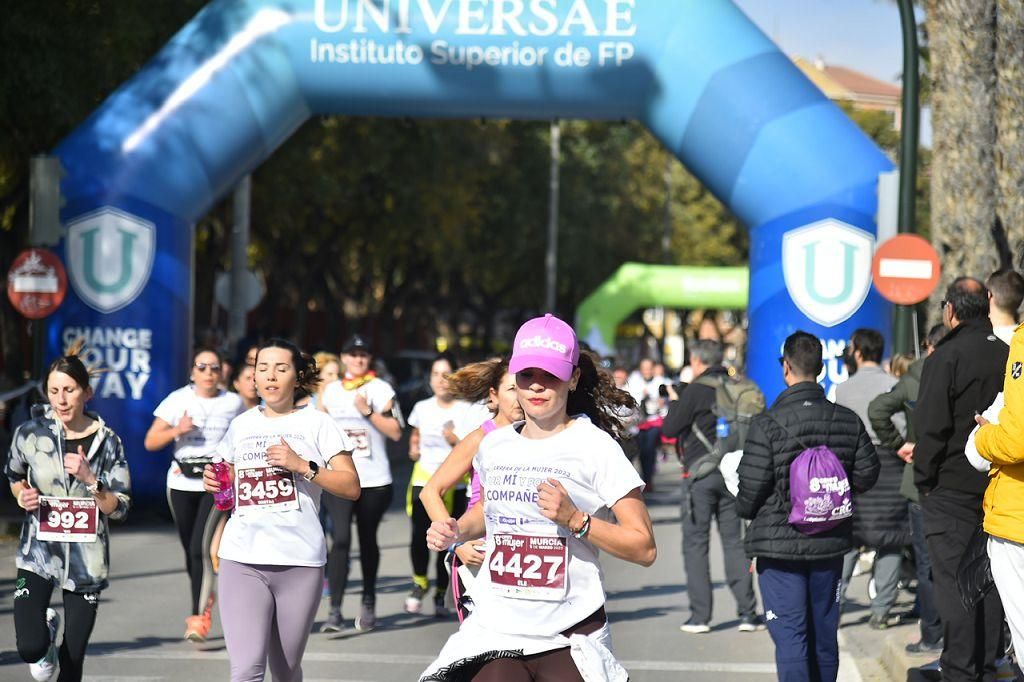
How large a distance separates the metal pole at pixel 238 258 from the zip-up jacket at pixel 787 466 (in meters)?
15.7

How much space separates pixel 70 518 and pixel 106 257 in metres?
8.91

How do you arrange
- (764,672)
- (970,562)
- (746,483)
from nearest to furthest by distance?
(970,562) < (746,483) < (764,672)

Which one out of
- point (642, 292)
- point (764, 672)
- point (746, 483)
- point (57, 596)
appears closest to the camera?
point (746, 483)

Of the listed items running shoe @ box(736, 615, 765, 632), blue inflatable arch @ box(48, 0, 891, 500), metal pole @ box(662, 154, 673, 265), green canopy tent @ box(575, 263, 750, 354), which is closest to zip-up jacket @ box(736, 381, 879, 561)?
running shoe @ box(736, 615, 765, 632)

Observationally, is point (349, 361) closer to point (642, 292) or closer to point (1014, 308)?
point (1014, 308)

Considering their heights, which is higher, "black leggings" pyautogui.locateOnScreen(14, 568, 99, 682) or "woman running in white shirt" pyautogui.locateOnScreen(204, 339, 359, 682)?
"woman running in white shirt" pyautogui.locateOnScreen(204, 339, 359, 682)

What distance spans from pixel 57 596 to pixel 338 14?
23.4 ft

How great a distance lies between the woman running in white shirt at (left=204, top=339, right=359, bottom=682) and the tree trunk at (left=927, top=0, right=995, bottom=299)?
720 cm

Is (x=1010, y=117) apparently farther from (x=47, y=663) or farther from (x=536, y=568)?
(x=536, y=568)

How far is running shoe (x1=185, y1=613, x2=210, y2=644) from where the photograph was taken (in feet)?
30.0

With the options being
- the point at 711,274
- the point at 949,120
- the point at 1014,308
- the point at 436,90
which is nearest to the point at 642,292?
the point at 711,274

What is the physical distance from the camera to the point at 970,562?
6.08m

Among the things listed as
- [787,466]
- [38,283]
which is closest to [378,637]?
[787,466]

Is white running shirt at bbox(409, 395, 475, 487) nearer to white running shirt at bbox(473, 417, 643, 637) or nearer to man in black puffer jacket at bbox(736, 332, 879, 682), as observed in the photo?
man in black puffer jacket at bbox(736, 332, 879, 682)
